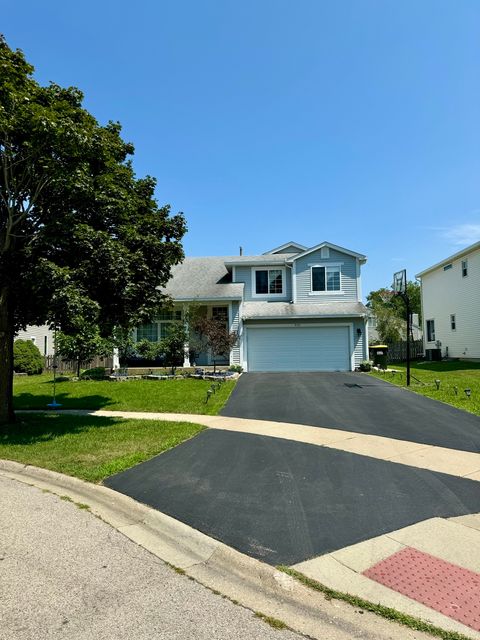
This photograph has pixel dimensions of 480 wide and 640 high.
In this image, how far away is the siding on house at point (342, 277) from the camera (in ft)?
79.0

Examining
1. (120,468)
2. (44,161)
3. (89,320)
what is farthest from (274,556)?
(44,161)

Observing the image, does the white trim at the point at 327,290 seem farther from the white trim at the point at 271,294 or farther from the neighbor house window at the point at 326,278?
the white trim at the point at 271,294

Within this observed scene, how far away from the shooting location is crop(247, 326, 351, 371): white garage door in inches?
910

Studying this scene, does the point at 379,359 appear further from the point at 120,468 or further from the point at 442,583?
the point at 442,583

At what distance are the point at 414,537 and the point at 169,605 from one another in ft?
8.13

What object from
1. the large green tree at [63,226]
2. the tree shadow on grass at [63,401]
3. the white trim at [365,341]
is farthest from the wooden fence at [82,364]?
the white trim at [365,341]

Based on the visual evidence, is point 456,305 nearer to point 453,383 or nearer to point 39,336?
point 453,383

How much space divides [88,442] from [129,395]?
691 cm

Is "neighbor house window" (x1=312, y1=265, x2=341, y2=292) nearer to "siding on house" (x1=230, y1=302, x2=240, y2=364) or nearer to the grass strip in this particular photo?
"siding on house" (x1=230, y1=302, x2=240, y2=364)

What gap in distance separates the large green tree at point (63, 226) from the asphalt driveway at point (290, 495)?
416 centimetres

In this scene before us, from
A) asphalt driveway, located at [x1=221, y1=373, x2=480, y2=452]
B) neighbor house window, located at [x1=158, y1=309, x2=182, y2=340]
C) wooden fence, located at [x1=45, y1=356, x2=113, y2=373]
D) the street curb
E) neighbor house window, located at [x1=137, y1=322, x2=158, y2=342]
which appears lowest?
the street curb

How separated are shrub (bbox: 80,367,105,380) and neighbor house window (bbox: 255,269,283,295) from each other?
940 cm

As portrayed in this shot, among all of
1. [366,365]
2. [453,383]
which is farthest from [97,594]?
[366,365]

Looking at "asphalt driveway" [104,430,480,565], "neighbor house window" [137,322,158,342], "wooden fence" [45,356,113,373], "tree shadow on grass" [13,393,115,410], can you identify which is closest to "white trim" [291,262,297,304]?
"neighbor house window" [137,322,158,342]
